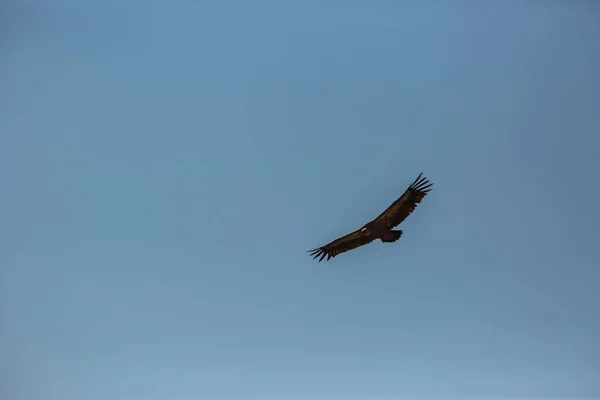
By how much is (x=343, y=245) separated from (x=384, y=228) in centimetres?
146

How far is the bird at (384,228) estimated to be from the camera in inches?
767

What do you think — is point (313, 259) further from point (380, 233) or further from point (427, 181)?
point (427, 181)

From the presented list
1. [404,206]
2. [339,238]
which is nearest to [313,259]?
[339,238]

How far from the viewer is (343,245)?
811 inches

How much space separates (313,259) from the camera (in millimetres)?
20875

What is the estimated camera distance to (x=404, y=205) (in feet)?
64.3

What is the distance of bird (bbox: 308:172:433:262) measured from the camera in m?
19.5

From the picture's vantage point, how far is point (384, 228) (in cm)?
2006

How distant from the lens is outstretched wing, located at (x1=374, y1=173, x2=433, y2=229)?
19.4m

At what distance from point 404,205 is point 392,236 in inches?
44.6

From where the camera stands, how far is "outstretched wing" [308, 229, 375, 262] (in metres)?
20.4

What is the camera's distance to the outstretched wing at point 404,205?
19438 millimetres

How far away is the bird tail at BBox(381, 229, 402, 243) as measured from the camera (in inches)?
789

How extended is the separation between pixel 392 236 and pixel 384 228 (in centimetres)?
36
